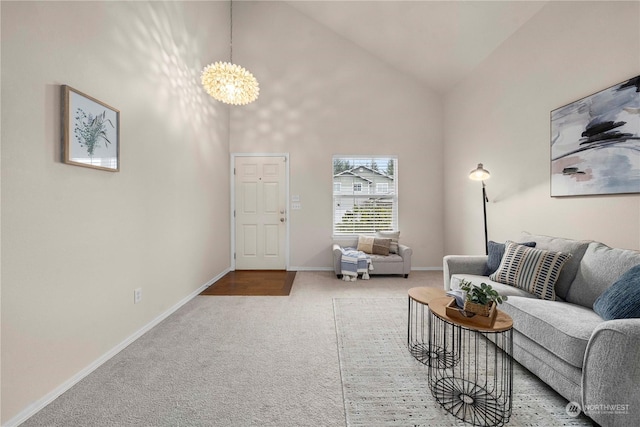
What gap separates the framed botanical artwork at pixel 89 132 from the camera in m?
1.69

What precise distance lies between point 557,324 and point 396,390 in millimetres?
1014

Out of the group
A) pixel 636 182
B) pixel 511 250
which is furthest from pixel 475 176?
pixel 636 182

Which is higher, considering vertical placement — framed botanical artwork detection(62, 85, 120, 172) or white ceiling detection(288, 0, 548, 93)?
white ceiling detection(288, 0, 548, 93)

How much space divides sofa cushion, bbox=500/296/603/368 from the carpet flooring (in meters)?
0.35

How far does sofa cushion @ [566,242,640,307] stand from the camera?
182 centimetres

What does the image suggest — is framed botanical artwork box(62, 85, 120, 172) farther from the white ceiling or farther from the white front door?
the white ceiling

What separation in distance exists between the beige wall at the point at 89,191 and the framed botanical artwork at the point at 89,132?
0.19 feet

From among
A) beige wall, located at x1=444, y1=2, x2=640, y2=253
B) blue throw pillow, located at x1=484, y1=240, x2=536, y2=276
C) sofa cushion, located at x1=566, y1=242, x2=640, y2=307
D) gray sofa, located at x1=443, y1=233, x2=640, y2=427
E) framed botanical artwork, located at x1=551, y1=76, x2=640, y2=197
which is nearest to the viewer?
gray sofa, located at x1=443, y1=233, x2=640, y2=427

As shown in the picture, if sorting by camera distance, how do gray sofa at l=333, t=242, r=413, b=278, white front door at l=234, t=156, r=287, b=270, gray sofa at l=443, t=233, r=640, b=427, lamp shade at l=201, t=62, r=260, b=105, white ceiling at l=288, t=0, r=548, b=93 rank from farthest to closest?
white front door at l=234, t=156, r=287, b=270 → gray sofa at l=333, t=242, r=413, b=278 → white ceiling at l=288, t=0, r=548, b=93 → lamp shade at l=201, t=62, r=260, b=105 → gray sofa at l=443, t=233, r=640, b=427

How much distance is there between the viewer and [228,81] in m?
2.94

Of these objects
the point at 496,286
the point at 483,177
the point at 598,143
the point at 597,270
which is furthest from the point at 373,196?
the point at 597,270

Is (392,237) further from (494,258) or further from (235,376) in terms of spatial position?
(235,376)

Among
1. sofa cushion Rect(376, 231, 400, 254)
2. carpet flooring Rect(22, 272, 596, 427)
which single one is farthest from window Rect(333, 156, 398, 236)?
carpet flooring Rect(22, 272, 596, 427)

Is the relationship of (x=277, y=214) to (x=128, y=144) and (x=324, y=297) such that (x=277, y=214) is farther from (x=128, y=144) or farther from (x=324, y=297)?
(x=128, y=144)
